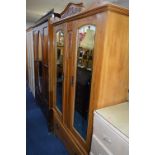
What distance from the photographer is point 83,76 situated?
1.37 meters

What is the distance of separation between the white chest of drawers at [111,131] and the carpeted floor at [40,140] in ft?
2.73

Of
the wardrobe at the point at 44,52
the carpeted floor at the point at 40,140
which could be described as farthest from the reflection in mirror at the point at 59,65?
the carpeted floor at the point at 40,140

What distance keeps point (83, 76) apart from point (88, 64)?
5.8 inches

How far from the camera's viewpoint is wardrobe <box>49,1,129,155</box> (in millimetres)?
1032

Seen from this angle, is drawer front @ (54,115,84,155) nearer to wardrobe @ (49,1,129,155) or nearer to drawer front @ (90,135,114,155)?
wardrobe @ (49,1,129,155)

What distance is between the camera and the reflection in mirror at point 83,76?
123 centimetres

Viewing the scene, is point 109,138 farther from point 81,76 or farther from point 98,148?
point 81,76

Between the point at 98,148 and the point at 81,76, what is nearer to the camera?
the point at 98,148

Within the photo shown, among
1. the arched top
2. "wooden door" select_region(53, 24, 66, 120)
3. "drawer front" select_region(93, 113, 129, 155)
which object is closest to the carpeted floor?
"wooden door" select_region(53, 24, 66, 120)

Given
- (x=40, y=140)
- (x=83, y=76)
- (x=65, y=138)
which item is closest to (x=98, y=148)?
(x=83, y=76)

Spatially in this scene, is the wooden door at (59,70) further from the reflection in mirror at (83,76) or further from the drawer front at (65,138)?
the reflection in mirror at (83,76)
